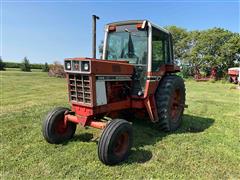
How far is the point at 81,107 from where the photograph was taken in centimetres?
429

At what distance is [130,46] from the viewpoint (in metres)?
5.16

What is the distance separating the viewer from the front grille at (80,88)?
13.4 ft

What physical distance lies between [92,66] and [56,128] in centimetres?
151

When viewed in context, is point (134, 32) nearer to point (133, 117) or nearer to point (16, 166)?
point (133, 117)

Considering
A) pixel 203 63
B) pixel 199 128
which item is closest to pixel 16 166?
pixel 199 128

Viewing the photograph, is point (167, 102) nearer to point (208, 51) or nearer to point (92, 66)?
point (92, 66)

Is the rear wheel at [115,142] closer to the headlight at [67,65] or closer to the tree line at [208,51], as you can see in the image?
the headlight at [67,65]

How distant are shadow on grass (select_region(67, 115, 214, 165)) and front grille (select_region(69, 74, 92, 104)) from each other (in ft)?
3.34

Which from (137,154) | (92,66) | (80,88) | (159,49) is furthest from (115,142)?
(159,49)

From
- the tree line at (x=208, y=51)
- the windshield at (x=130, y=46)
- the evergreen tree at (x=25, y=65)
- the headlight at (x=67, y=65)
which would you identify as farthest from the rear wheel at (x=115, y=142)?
the evergreen tree at (x=25, y=65)

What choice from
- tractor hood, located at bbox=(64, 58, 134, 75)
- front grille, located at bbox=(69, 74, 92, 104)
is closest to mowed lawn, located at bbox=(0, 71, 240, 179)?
front grille, located at bbox=(69, 74, 92, 104)

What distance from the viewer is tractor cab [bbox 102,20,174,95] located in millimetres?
4977

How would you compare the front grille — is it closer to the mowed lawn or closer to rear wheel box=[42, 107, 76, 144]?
rear wheel box=[42, 107, 76, 144]

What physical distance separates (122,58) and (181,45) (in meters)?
31.8
